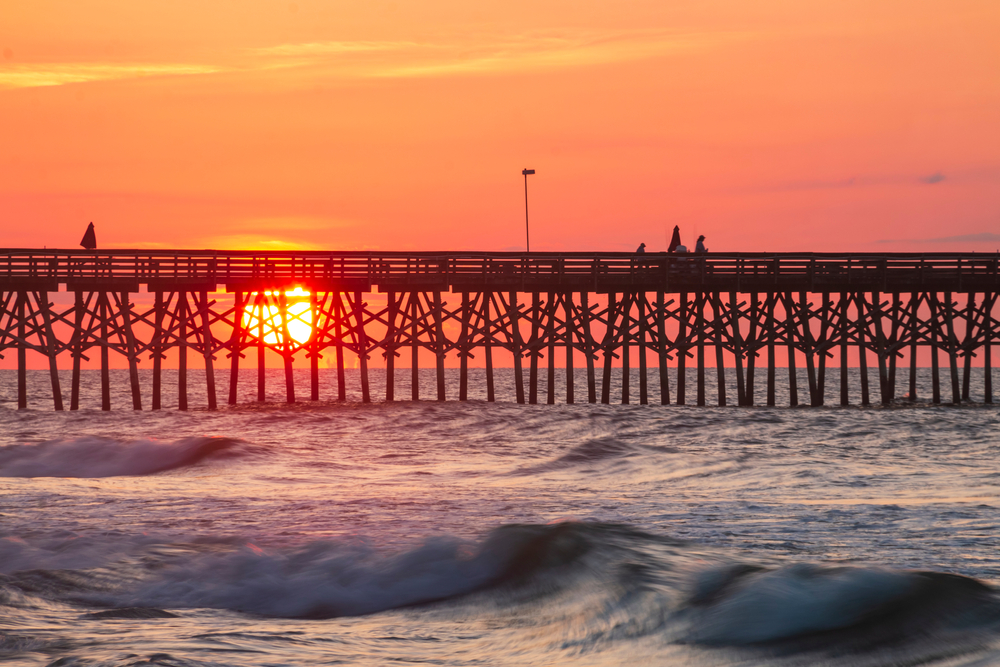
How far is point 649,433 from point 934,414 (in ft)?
30.3

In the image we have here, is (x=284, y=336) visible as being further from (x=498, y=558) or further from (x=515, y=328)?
(x=498, y=558)

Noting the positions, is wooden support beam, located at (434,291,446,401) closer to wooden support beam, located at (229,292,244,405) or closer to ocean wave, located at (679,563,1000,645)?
wooden support beam, located at (229,292,244,405)

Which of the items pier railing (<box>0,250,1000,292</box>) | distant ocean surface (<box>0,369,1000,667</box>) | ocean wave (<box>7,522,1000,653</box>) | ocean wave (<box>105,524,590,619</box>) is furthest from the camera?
pier railing (<box>0,250,1000,292</box>)

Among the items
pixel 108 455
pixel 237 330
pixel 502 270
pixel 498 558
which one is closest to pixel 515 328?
pixel 502 270

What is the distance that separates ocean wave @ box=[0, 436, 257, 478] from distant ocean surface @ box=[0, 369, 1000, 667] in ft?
0.27

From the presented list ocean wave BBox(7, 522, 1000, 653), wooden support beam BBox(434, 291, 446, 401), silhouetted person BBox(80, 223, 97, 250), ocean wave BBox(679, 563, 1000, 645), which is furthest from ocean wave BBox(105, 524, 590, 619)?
silhouetted person BBox(80, 223, 97, 250)

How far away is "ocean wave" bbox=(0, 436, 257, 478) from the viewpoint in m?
14.4

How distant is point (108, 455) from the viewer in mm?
15594

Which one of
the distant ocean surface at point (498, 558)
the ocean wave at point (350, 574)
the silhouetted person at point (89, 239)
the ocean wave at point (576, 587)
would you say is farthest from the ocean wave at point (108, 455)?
the silhouetted person at point (89, 239)

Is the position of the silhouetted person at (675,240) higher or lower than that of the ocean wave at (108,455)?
higher

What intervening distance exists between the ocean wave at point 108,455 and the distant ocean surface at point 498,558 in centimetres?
8

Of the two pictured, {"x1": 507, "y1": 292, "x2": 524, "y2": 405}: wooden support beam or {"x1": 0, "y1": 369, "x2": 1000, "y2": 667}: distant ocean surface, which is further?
{"x1": 507, "y1": 292, "x2": 524, "y2": 405}: wooden support beam

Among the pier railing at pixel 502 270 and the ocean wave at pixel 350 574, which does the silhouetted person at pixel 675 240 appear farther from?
the ocean wave at pixel 350 574

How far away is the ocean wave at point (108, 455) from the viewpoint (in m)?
14.4
